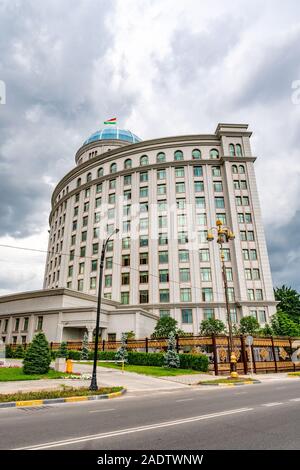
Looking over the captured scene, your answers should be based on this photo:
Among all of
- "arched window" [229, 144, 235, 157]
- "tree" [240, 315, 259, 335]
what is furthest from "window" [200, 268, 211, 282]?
"arched window" [229, 144, 235, 157]

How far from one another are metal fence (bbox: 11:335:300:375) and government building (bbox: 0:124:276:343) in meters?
13.8

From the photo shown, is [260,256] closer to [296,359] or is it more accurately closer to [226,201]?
[226,201]

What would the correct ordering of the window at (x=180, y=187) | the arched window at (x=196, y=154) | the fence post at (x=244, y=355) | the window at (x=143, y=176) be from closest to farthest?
the fence post at (x=244, y=355), the window at (x=180, y=187), the arched window at (x=196, y=154), the window at (x=143, y=176)

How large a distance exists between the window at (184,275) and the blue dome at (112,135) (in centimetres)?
3314

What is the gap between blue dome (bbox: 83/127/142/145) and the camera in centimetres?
6662

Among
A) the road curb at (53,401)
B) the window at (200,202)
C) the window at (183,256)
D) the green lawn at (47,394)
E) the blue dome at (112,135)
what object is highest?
the blue dome at (112,135)

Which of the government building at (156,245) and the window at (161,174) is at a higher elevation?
the window at (161,174)

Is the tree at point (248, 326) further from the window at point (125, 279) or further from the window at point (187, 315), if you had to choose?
the window at point (125, 279)

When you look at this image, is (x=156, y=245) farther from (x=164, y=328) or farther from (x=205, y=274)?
(x=164, y=328)

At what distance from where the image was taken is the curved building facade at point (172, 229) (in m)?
46.6

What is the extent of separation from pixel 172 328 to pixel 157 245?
53.3ft

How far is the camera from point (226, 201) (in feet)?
169

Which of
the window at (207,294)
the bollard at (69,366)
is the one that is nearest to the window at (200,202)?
the window at (207,294)

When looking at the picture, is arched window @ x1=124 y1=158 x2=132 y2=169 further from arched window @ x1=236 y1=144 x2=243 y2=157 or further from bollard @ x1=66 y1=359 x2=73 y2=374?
bollard @ x1=66 y1=359 x2=73 y2=374
